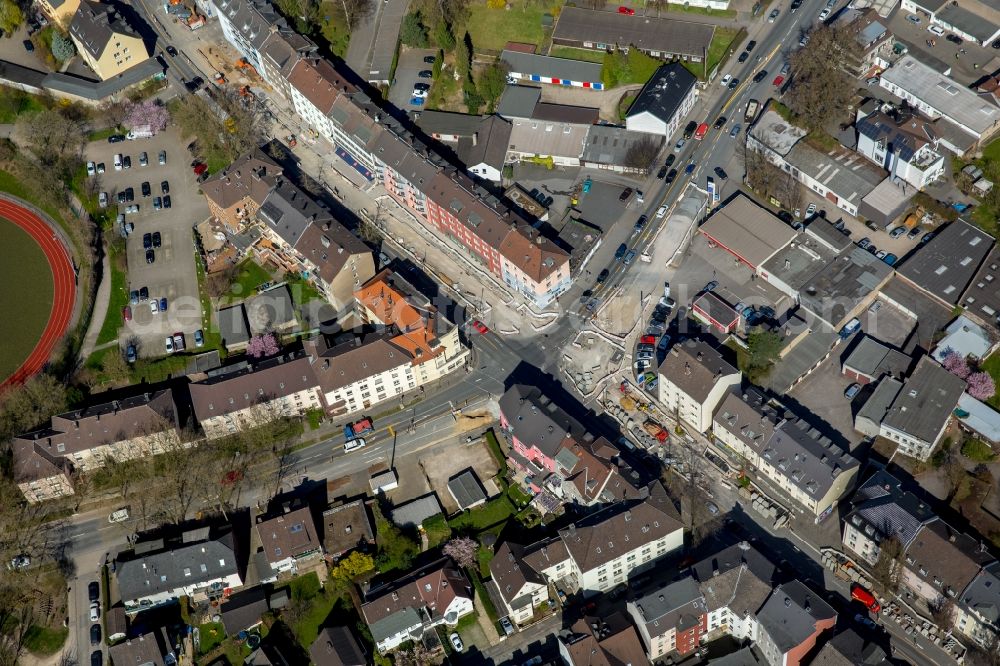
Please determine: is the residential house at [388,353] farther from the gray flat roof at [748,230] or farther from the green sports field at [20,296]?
the green sports field at [20,296]

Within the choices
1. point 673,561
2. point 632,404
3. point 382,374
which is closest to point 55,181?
point 382,374

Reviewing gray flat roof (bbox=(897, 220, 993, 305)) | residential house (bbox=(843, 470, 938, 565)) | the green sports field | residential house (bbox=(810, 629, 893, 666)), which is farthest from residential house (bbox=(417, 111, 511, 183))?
residential house (bbox=(810, 629, 893, 666))

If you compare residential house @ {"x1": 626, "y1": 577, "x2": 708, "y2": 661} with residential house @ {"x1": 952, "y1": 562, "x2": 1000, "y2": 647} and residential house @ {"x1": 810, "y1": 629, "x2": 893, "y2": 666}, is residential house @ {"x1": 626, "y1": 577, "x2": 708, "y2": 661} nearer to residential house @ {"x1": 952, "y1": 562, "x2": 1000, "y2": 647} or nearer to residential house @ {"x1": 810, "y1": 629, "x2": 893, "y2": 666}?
residential house @ {"x1": 810, "y1": 629, "x2": 893, "y2": 666}

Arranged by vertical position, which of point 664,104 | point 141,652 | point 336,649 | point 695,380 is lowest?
point 141,652

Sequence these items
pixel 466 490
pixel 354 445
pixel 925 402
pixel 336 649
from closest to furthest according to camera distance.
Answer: pixel 336 649, pixel 925 402, pixel 466 490, pixel 354 445

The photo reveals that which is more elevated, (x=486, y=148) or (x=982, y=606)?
(x=486, y=148)

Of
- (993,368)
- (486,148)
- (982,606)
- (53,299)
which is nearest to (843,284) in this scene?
(993,368)

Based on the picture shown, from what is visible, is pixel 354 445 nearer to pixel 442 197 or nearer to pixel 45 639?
pixel 442 197
